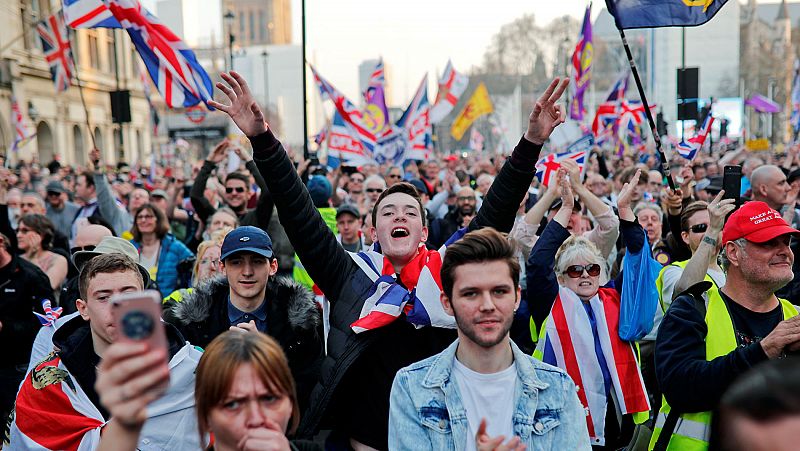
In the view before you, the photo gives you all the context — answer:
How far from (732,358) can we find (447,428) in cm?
124

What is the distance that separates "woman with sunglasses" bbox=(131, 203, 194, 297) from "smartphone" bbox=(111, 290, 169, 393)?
576 centimetres

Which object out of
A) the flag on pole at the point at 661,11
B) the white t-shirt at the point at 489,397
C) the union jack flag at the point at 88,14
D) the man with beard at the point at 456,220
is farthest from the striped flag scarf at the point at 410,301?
the union jack flag at the point at 88,14

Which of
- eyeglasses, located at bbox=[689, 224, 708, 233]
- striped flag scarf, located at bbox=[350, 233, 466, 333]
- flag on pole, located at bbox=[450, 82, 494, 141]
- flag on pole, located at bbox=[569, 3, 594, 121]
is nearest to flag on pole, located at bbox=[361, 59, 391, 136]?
flag on pole, located at bbox=[569, 3, 594, 121]

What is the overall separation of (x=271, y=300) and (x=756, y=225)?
2.56 m

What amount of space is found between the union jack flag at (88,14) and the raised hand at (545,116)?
6.48m

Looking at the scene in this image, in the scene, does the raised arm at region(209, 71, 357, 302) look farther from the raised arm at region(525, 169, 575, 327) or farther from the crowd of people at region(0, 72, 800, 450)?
the raised arm at region(525, 169, 575, 327)

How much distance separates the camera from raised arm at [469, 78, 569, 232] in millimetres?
4172

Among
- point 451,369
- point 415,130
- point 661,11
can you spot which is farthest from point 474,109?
point 451,369

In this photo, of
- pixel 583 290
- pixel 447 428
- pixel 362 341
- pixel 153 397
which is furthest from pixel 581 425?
pixel 583 290

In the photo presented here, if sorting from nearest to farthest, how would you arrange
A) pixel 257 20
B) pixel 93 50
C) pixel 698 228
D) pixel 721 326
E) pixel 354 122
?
pixel 721 326, pixel 698 228, pixel 354 122, pixel 93 50, pixel 257 20

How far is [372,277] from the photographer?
13.7 ft

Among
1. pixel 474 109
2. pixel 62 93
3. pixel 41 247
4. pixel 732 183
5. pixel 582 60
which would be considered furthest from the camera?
pixel 62 93

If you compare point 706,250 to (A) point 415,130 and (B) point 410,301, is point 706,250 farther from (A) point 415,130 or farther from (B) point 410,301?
(A) point 415,130

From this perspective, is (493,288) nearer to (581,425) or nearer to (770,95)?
(581,425)
